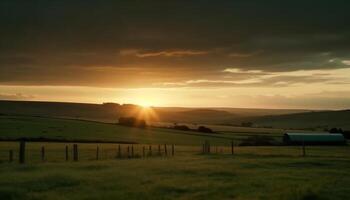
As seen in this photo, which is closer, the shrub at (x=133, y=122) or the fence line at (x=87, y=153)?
the fence line at (x=87, y=153)

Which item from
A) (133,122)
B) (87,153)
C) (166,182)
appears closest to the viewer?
(166,182)

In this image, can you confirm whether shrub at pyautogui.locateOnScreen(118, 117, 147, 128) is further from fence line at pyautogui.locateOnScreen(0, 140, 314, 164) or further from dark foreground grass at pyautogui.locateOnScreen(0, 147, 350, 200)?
dark foreground grass at pyautogui.locateOnScreen(0, 147, 350, 200)

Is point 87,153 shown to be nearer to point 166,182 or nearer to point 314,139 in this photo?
point 166,182

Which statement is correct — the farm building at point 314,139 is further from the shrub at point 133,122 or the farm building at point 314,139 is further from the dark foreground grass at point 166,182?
the dark foreground grass at point 166,182

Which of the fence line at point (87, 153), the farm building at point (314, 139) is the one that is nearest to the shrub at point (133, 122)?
the farm building at point (314, 139)

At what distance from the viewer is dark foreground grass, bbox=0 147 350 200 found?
18925mm

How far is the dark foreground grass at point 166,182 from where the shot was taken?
62.1ft

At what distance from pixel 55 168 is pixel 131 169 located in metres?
4.58

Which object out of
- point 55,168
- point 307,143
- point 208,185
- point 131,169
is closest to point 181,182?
point 208,185

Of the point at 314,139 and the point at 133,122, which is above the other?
the point at 133,122

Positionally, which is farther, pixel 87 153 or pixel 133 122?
pixel 133 122

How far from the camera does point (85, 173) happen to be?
25.2 meters

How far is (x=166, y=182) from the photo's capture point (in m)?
22.2

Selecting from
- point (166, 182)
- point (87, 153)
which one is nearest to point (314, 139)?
point (87, 153)
